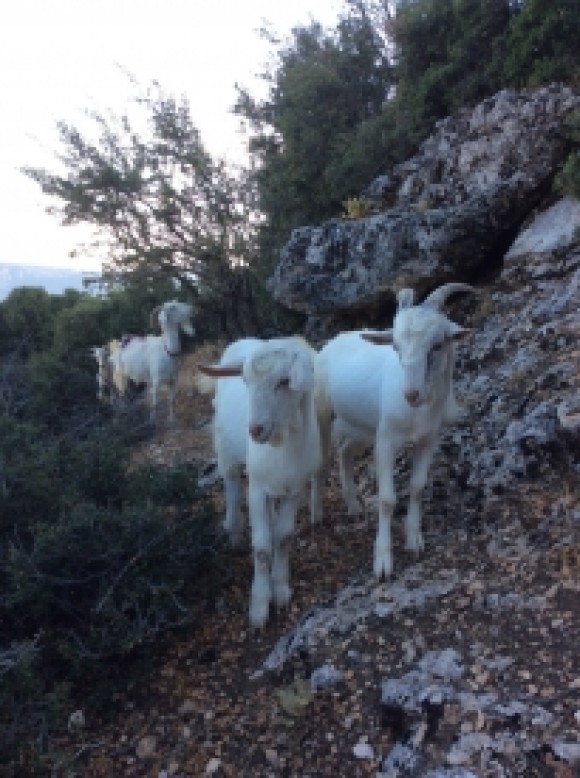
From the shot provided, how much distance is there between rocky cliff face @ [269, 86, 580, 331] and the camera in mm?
7758

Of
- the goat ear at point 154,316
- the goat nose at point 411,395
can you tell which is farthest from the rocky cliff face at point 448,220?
the goat nose at point 411,395

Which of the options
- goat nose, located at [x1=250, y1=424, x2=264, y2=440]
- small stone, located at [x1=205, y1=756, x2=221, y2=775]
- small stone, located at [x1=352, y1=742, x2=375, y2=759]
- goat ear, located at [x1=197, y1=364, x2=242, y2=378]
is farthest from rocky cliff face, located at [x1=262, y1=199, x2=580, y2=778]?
goat ear, located at [x1=197, y1=364, x2=242, y2=378]

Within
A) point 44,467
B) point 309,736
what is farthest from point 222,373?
point 309,736

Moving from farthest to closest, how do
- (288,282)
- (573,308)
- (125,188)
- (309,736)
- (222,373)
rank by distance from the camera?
(125,188) → (288,282) → (573,308) → (222,373) → (309,736)

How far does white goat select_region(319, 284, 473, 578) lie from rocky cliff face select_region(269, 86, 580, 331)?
293 cm

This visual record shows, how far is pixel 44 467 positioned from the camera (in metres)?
4.96

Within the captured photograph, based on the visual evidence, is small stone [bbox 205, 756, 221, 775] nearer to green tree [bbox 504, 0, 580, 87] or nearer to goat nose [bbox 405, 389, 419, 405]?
goat nose [bbox 405, 389, 419, 405]

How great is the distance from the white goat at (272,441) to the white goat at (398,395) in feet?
1.65

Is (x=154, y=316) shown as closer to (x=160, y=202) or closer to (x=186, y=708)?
(x=160, y=202)

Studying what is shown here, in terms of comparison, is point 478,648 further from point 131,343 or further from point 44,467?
point 131,343

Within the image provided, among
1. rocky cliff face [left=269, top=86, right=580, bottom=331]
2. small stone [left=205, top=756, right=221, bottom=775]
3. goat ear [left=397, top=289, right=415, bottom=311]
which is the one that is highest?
rocky cliff face [left=269, top=86, right=580, bottom=331]

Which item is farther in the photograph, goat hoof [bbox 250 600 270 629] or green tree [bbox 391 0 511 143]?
green tree [bbox 391 0 511 143]

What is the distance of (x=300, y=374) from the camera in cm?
386

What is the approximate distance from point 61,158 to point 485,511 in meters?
11.7
